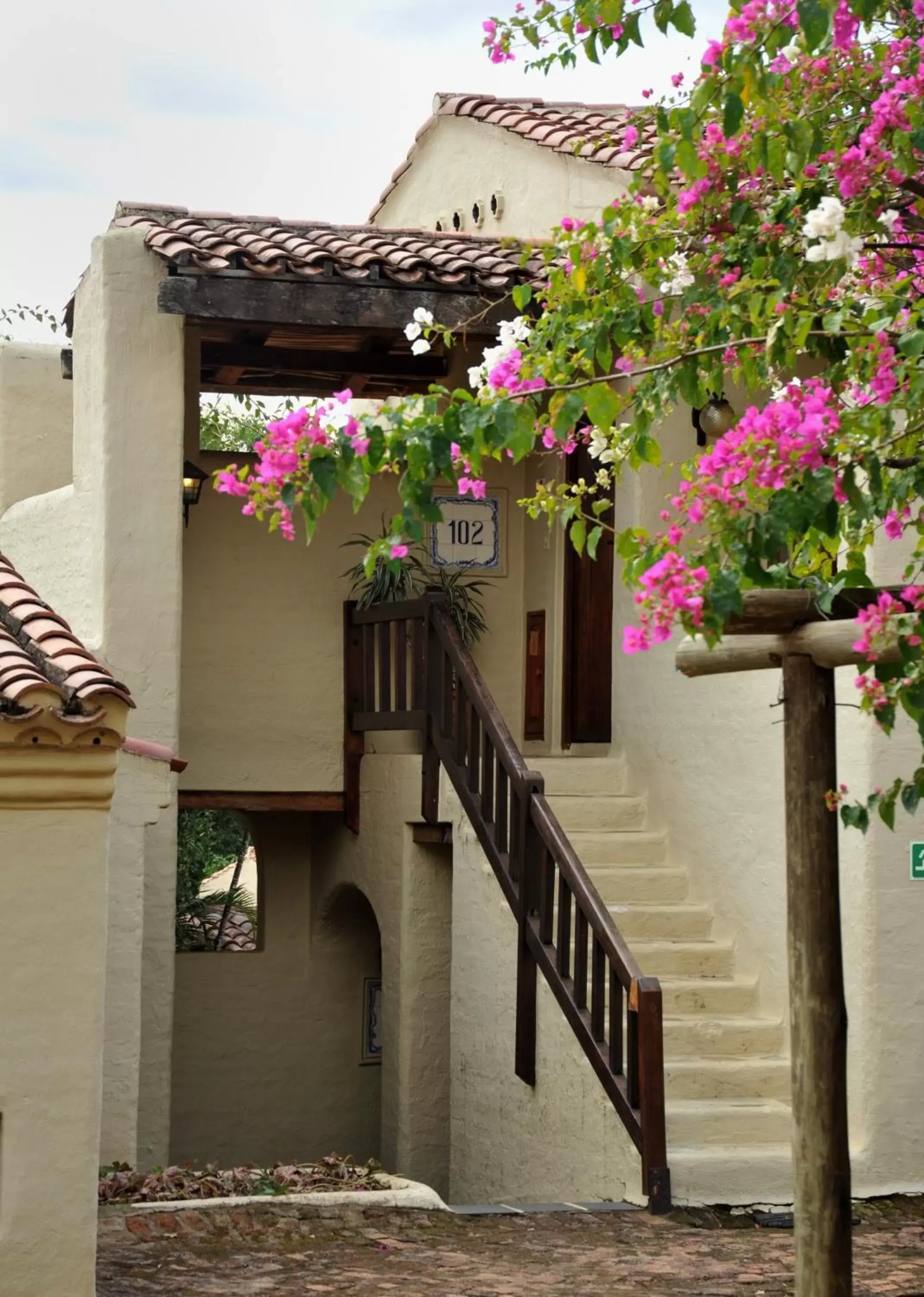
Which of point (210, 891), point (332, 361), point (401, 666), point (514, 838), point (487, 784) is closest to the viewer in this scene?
point (514, 838)

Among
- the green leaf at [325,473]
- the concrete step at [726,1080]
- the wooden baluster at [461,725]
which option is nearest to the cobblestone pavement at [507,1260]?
the concrete step at [726,1080]

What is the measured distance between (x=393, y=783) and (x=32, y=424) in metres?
3.99

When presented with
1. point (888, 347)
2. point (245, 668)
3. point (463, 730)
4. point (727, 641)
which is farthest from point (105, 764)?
point (245, 668)

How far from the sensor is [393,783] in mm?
12070

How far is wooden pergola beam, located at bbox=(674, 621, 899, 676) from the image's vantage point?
5.53 meters

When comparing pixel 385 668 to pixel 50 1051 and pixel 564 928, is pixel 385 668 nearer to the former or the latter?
pixel 564 928

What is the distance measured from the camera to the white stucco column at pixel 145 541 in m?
10.9

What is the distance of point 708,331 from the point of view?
6.70 metres

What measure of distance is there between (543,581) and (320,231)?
8.97 feet

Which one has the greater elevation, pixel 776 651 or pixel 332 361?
pixel 332 361

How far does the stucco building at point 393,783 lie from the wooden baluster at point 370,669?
5 centimetres

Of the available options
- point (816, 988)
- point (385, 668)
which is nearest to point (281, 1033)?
point (385, 668)

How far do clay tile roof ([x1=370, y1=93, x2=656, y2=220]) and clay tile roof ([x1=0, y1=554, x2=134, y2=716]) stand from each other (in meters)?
4.55

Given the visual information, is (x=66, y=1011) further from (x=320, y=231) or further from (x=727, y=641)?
(x=320, y=231)
